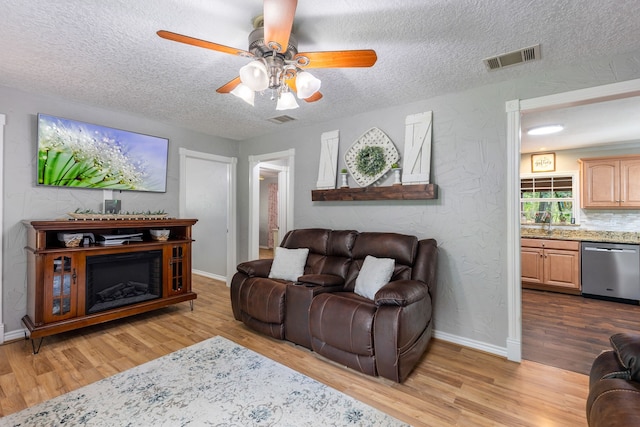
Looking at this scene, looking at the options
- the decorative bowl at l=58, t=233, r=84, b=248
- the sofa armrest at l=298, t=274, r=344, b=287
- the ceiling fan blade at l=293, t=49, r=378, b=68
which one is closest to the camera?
the ceiling fan blade at l=293, t=49, r=378, b=68

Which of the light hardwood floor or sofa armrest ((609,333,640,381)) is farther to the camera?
the light hardwood floor

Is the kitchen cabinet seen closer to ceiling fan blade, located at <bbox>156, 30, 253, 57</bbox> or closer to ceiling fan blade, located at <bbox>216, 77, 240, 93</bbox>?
ceiling fan blade, located at <bbox>216, 77, 240, 93</bbox>

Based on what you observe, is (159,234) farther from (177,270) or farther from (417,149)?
(417,149)

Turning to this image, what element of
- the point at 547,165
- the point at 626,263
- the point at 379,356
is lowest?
the point at 379,356

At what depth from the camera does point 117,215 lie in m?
3.14

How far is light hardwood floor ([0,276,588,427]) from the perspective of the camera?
1.86m

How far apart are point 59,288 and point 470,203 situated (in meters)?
3.97

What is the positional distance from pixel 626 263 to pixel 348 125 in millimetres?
4346

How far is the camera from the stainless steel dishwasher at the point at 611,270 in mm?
4004

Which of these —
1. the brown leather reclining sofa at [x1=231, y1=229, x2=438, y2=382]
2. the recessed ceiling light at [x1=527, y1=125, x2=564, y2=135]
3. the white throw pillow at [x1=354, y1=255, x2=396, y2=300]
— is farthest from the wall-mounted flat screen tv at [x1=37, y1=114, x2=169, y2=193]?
the recessed ceiling light at [x1=527, y1=125, x2=564, y2=135]

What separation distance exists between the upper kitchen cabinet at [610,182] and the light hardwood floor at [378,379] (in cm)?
371

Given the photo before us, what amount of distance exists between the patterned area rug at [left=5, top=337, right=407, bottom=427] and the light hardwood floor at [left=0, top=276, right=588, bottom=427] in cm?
13

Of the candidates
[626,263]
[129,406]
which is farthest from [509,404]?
[626,263]

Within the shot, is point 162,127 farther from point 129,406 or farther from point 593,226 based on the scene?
point 593,226
